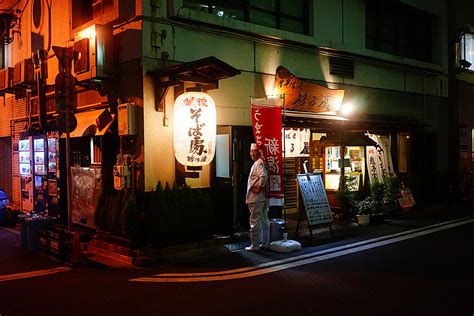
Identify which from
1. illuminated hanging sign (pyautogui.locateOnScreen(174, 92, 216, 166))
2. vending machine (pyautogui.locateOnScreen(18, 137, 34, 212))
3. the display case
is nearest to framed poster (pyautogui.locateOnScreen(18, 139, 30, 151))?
vending machine (pyautogui.locateOnScreen(18, 137, 34, 212))

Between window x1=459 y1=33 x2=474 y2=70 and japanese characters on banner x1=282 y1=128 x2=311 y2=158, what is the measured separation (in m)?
11.2

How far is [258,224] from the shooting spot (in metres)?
11.1

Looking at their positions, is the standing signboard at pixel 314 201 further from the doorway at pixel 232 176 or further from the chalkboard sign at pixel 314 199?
the doorway at pixel 232 176

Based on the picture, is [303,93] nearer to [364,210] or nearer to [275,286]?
[364,210]

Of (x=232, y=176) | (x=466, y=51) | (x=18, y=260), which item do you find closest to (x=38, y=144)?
(x=18, y=260)

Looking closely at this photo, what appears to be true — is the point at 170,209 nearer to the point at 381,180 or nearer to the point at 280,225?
the point at 280,225

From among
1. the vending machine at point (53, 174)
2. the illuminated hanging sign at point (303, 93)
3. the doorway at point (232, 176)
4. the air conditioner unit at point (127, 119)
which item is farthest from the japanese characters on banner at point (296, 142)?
the vending machine at point (53, 174)

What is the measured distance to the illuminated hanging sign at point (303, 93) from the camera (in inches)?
550

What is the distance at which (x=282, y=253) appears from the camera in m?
10.7

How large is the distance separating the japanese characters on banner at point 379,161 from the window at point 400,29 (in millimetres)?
4199

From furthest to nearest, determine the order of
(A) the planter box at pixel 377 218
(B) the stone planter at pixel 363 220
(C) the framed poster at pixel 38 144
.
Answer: (C) the framed poster at pixel 38 144
(A) the planter box at pixel 377 218
(B) the stone planter at pixel 363 220

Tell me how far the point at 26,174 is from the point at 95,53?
7.45 meters

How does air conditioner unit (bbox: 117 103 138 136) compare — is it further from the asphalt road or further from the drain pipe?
the drain pipe

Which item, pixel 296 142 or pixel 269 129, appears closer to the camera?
pixel 269 129
